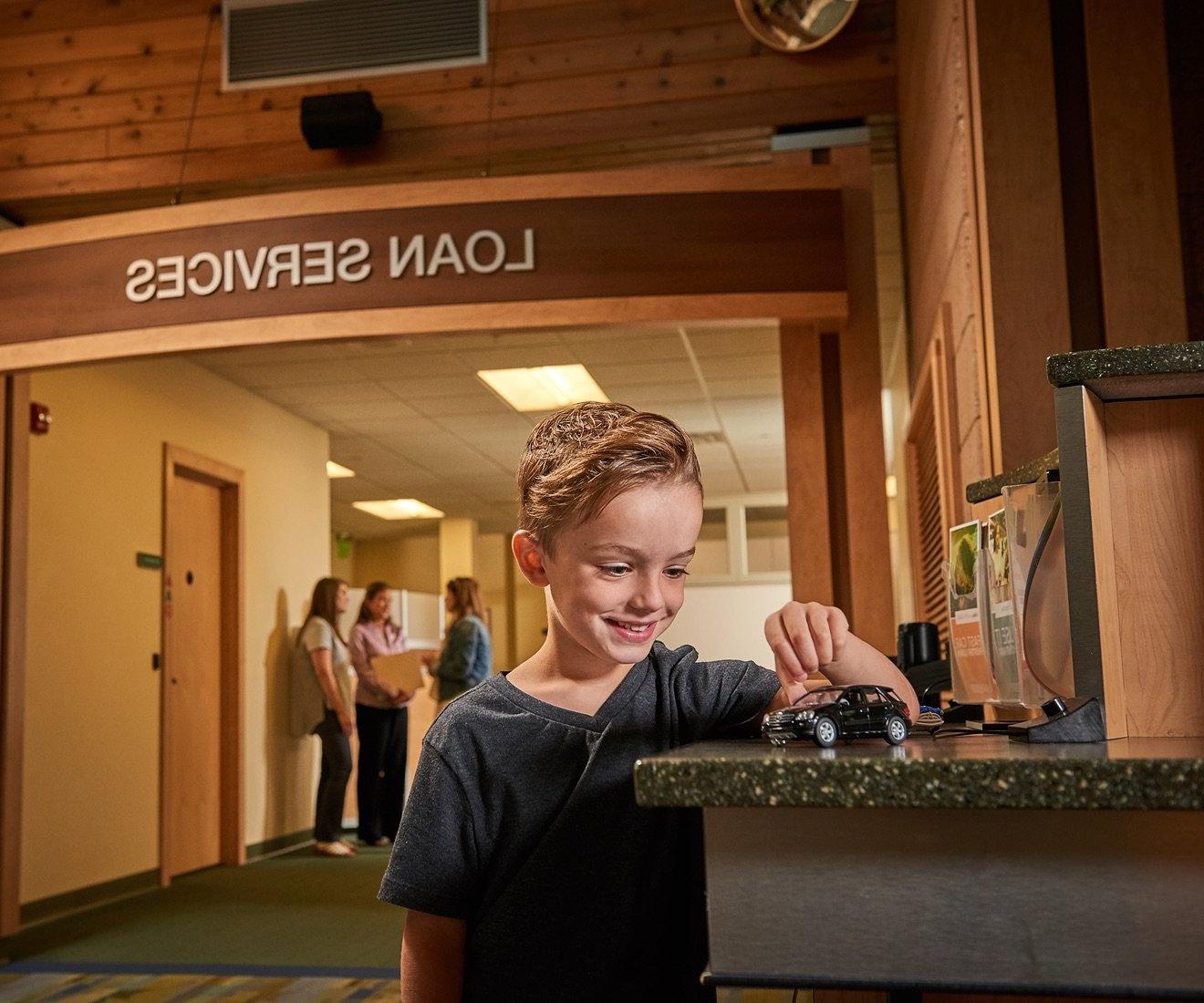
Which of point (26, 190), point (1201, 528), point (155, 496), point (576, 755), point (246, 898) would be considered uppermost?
point (26, 190)

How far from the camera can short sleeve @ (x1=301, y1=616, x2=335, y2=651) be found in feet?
23.6

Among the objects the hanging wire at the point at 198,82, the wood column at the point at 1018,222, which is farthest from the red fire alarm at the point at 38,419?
the wood column at the point at 1018,222

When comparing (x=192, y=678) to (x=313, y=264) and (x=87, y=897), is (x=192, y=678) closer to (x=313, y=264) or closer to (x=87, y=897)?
(x=87, y=897)

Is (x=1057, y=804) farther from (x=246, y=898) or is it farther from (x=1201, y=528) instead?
(x=246, y=898)

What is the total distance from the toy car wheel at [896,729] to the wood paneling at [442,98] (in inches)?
123

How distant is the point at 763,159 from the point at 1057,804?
368 centimetres

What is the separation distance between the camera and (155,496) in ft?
20.5

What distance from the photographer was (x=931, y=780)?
749 millimetres

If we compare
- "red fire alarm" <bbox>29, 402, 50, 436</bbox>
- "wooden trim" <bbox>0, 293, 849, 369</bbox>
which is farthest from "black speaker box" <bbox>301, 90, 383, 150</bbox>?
"red fire alarm" <bbox>29, 402, 50, 436</bbox>

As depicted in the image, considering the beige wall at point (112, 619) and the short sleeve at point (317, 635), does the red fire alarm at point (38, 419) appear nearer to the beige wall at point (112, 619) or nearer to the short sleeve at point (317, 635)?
the beige wall at point (112, 619)

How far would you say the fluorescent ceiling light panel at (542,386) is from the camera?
23.0 feet

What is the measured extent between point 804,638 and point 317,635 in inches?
252

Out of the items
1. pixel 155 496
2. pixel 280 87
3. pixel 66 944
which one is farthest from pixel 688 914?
pixel 155 496

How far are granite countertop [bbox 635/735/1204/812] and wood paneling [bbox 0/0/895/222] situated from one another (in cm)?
324
